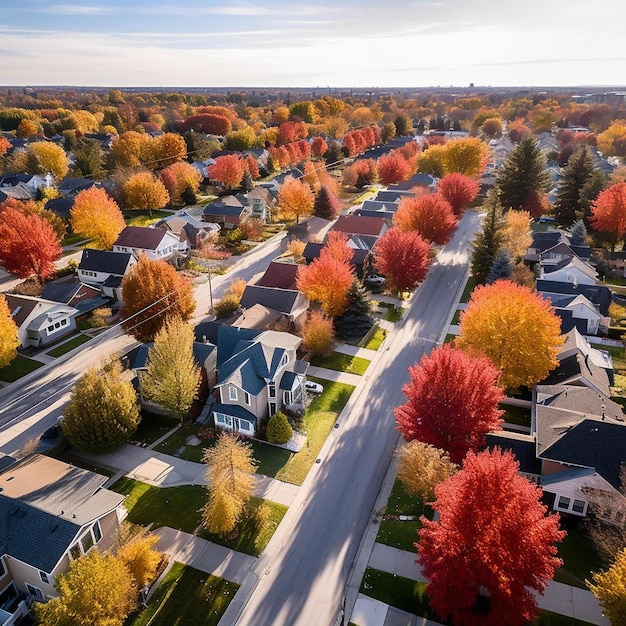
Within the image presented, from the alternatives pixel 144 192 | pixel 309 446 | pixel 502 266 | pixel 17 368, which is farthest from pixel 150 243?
pixel 502 266

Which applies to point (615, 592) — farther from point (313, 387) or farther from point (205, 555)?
point (313, 387)

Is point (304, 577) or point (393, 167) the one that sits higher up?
point (393, 167)

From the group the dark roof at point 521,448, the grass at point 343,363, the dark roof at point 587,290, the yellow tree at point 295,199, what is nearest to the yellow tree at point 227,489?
the dark roof at point 521,448

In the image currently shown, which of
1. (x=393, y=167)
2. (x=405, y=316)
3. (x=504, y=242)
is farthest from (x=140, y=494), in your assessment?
(x=393, y=167)

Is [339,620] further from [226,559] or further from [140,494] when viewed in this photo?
[140,494]

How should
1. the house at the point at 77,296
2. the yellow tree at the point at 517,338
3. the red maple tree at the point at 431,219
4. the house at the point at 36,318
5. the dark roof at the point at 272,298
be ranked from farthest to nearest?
the red maple tree at the point at 431,219, the house at the point at 77,296, the house at the point at 36,318, the dark roof at the point at 272,298, the yellow tree at the point at 517,338

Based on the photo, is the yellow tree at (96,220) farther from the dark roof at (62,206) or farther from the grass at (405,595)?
the grass at (405,595)
